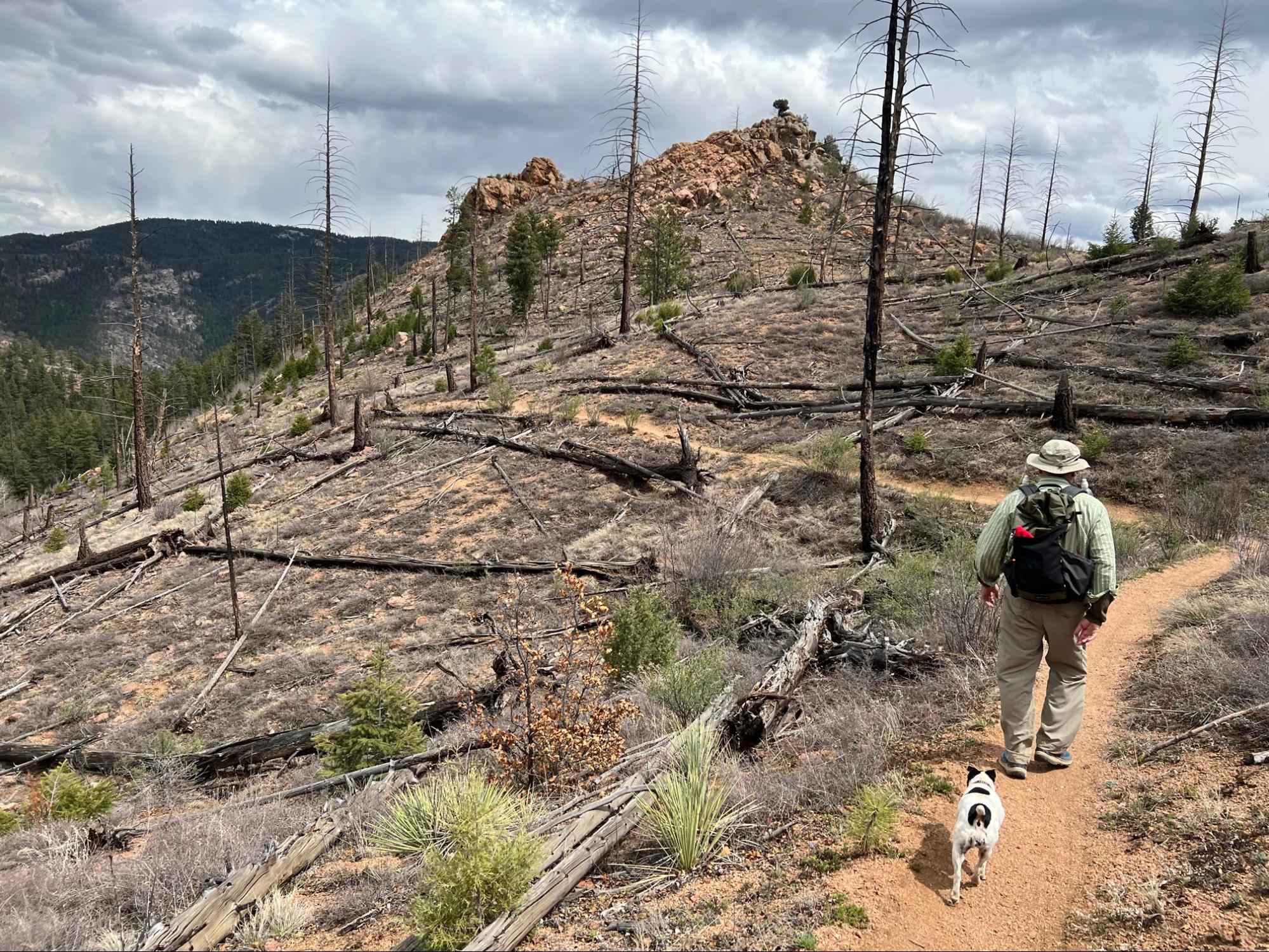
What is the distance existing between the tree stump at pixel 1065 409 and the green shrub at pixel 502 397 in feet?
47.3

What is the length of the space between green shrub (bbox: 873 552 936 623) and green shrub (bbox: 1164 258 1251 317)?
14946 millimetres

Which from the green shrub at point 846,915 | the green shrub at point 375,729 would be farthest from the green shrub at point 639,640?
the green shrub at point 846,915

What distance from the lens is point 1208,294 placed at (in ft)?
56.3

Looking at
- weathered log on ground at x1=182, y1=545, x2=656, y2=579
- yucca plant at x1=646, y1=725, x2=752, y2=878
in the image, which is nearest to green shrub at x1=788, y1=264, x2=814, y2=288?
weathered log on ground at x1=182, y1=545, x2=656, y2=579

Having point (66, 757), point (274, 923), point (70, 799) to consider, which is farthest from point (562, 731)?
point (66, 757)

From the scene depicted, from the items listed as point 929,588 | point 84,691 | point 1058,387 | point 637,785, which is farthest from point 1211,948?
point 84,691

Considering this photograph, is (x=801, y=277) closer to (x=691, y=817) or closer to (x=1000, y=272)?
(x=1000, y=272)

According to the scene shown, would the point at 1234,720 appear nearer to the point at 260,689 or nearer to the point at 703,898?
the point at 703,898

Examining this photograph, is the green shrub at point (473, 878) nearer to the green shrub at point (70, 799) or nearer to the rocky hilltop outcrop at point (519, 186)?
the green shrub at point (70, 799)

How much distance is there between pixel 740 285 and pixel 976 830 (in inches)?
1282

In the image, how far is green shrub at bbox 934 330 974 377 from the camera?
633 inches

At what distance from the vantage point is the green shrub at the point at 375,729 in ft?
21.5

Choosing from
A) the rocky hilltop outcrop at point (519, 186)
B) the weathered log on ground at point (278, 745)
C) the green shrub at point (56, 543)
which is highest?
the rocky hilltop outcrop at point (519, 186)

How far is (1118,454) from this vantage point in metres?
11.8
